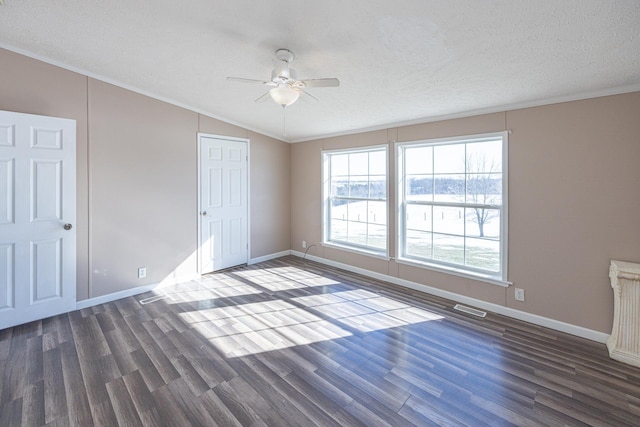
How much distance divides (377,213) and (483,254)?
1.59 m

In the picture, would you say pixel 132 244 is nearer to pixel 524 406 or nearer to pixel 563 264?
pixel 524 406

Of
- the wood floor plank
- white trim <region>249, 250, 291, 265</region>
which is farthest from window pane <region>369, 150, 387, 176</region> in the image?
the wood floor plank

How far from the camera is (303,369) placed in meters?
2.27

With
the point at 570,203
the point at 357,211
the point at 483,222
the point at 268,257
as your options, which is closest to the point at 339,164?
the point at 357,211

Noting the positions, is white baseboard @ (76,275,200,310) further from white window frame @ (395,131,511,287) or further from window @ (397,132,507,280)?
→ window @ (397,132,507,280)

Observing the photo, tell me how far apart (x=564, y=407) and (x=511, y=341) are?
81 cm

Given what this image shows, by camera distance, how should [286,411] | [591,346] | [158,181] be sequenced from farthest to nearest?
[158,181], [591,346], [286,411]

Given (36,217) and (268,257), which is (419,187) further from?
(36,217)

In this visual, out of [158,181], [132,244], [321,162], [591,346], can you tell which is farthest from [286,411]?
[321,162]

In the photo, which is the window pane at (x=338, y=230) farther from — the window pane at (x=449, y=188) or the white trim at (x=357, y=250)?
the window pane at (x=449, y=188)

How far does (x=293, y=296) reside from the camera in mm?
3732

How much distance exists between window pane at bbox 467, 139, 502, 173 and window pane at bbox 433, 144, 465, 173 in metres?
0.09

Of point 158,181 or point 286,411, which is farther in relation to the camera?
point 158,181

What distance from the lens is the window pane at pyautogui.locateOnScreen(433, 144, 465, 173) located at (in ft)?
11.7
